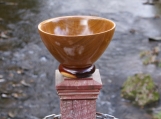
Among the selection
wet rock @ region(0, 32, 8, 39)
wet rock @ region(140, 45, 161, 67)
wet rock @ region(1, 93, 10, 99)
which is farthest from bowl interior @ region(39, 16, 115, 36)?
wet rock @ region(0, 32, 8, 39)

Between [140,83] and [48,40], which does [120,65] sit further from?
[48,40]

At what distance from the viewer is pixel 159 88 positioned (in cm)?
320

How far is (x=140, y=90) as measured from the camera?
3.11m

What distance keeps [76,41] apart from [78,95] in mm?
192

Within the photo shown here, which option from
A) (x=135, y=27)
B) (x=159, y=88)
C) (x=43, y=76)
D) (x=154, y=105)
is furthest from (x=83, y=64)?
(x=135, y=27)

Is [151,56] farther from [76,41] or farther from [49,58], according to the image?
[76,41]

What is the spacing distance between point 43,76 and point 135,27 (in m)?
2.16

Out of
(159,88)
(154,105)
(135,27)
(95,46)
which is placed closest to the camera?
(95,46)

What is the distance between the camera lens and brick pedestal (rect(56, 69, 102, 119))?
3.26 ft

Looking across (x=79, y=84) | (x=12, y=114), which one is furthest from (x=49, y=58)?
(x=79, y=84)

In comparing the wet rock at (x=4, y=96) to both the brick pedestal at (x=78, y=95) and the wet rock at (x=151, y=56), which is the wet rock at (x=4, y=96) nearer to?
the wet rock at (x=151, y=56)

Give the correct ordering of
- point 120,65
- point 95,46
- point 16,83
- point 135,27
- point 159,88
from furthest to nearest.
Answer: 1. point 135,27
2. point 120,65
3. point 16,83
4. point 159,88
5. point 95,46

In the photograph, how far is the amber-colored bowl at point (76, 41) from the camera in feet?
2.98

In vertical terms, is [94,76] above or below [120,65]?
above
